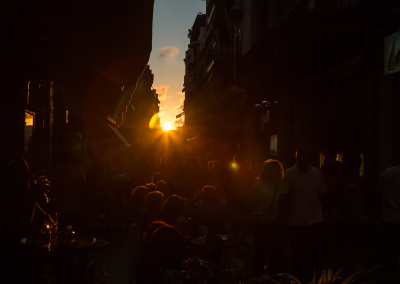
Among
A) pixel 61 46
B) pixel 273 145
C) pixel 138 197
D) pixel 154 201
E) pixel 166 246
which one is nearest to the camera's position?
pixel 166 246

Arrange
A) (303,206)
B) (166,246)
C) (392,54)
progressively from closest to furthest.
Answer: (166,246)
(303,206)
(392,54)

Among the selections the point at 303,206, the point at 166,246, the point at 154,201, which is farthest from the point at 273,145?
the point at 166,246

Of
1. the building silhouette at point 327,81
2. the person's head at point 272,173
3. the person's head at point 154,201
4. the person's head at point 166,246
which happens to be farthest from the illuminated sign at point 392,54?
the person's head at point 166,246

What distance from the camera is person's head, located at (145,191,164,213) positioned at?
7.60 metres

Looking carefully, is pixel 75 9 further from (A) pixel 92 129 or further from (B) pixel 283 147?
(B) pixel 283 147

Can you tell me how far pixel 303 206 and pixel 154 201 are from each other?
195 cm

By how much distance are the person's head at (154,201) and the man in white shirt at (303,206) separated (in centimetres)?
162

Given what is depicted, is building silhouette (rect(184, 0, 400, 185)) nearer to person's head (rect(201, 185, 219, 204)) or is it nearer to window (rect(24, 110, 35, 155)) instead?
person's head (rect(201, 185, 219, 204))

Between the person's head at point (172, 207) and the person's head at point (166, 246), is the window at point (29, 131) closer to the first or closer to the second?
the person's head at point (172, 207)

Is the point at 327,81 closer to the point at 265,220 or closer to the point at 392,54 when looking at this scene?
the point at 392,54

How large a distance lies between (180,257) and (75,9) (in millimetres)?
2382

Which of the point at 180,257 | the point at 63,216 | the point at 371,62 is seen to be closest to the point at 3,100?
the point at 180,257

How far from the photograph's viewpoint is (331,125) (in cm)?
1552

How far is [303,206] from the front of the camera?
711 centimetres
